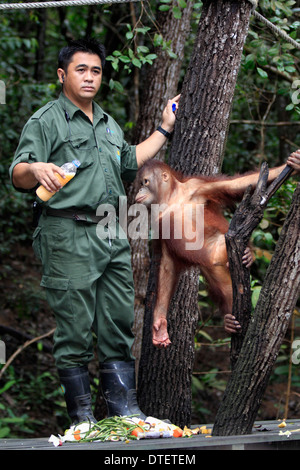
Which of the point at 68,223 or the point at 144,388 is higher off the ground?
the point at 68,223

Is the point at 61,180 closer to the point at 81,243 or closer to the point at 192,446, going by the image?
the point at 81,243

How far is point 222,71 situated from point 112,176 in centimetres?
90

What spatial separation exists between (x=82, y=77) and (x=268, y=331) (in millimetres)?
1554

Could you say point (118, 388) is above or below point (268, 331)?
below

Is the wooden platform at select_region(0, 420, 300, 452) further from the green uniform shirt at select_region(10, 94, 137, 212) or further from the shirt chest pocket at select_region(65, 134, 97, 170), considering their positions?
the shirt chest pocket at select_region(65, 134, 97, 170)

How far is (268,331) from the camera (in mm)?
2848

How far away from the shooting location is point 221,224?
138 inches

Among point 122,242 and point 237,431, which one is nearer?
point 237,431

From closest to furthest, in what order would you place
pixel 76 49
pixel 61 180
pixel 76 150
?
pixel 61 180 → pixel 76 150 → pixel 76 49

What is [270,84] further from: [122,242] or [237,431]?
[237,431]

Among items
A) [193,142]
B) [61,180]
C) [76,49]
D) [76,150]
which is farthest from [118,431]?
[76,49]

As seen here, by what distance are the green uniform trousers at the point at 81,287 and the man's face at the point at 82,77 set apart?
0.66 m

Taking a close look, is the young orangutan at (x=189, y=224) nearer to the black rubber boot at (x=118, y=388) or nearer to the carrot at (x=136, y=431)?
the black rubber boot at (x=118, y=388)
